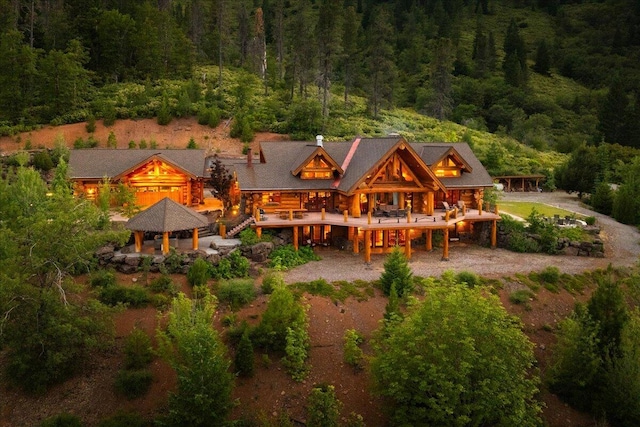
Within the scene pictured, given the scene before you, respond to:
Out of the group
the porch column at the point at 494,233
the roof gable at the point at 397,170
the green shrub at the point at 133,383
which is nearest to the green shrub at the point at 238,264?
the green shrub at the point at 133,383

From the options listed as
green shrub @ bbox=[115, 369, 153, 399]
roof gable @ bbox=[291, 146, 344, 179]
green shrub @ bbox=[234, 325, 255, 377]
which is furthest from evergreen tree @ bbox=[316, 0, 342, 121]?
green shrub @ bbox=[115, 369, 153, 399]

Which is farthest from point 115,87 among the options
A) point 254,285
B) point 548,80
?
point 548,80

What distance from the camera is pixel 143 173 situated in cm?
3256

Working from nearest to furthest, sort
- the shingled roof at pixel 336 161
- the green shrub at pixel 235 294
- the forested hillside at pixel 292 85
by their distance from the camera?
the green shrub at pixel 235 294 → the shingled roof at pixel 336 161 → the forested hillside at pixel 292 85

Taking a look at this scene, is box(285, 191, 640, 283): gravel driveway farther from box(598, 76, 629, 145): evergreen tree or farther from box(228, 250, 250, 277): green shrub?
box(598, 76, 629, 145): evergreen tree

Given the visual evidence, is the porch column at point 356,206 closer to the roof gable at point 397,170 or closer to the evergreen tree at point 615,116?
the roof gable at point 397,170

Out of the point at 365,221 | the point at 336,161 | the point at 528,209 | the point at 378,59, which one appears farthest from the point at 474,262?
the point at 378,59

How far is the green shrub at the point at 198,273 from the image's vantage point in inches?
856

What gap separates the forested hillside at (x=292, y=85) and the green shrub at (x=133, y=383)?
3472 centimetres

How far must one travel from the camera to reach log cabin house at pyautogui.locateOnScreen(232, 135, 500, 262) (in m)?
27.4

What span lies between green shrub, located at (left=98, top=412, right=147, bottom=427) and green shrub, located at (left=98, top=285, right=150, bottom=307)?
553 centimetres

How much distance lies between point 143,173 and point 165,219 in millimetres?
10161

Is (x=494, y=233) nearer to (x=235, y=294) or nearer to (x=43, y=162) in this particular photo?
(x=235, y=294)

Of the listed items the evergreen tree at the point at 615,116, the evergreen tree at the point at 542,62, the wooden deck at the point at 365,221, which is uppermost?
the evergreen tree at the point at 542,62
